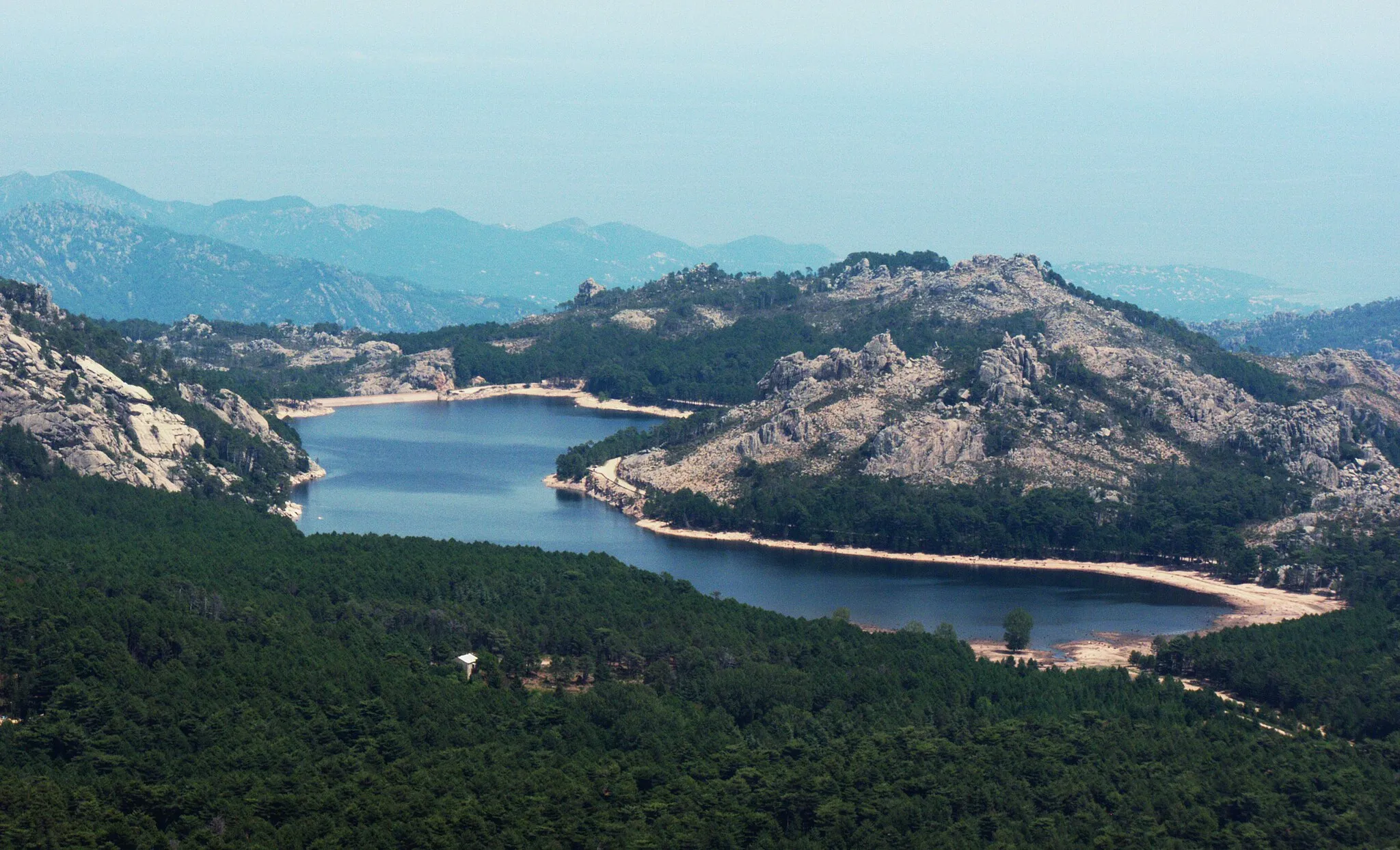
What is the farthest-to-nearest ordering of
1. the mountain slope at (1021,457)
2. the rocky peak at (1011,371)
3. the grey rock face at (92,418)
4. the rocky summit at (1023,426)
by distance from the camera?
the rocky peak at (1011,371) → the rocky summit at (1023,426) → the mountain slope at (1021,457) → the grey rock face at (92,418)

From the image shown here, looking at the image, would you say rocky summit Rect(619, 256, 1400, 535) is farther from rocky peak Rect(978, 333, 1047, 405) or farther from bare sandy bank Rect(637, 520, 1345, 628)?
bare sandy bank Rect(637, 520, 1345, 628)

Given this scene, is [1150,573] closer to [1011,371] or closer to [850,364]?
[1011,371]

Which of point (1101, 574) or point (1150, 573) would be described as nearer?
point (1101, 574)

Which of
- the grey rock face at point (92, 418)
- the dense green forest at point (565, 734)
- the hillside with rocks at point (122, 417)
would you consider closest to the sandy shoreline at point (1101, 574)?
the dense green forest at point (565, 734)

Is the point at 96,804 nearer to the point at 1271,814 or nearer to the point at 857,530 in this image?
the point at 1271,814

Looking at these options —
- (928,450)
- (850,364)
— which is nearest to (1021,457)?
(928,450)

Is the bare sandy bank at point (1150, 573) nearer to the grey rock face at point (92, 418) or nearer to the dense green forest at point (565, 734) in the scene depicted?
the dense green forest at point (565, 734)
